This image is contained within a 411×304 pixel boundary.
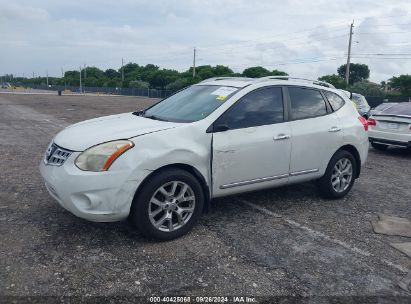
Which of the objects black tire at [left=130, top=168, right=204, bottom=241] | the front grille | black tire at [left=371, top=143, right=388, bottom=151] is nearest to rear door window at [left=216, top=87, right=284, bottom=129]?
black tire at [left=130, top=168, right=204, bottom=241]

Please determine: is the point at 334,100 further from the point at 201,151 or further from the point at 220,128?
the point at 201,151

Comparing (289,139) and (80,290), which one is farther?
(289,139)

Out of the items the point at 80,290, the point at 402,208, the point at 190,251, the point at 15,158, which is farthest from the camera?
the point at 15,158

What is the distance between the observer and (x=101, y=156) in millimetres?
3742

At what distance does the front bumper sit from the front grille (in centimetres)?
8

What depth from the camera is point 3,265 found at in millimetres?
3490

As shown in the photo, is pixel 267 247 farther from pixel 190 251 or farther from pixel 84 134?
pixel 84 134

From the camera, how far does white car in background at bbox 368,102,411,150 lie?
9688 millimetres

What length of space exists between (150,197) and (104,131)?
884mm

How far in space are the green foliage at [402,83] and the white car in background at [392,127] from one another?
136ft

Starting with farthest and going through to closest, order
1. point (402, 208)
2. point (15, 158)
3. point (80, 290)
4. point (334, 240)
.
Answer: point (15, 158), point (402, 208), point (334, 240), point (80, 290)

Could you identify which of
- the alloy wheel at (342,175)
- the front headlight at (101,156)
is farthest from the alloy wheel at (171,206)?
the alloy wheel at (342,175)

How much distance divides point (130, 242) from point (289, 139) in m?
2.32

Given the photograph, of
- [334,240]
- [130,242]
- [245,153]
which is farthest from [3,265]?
[334,240]
